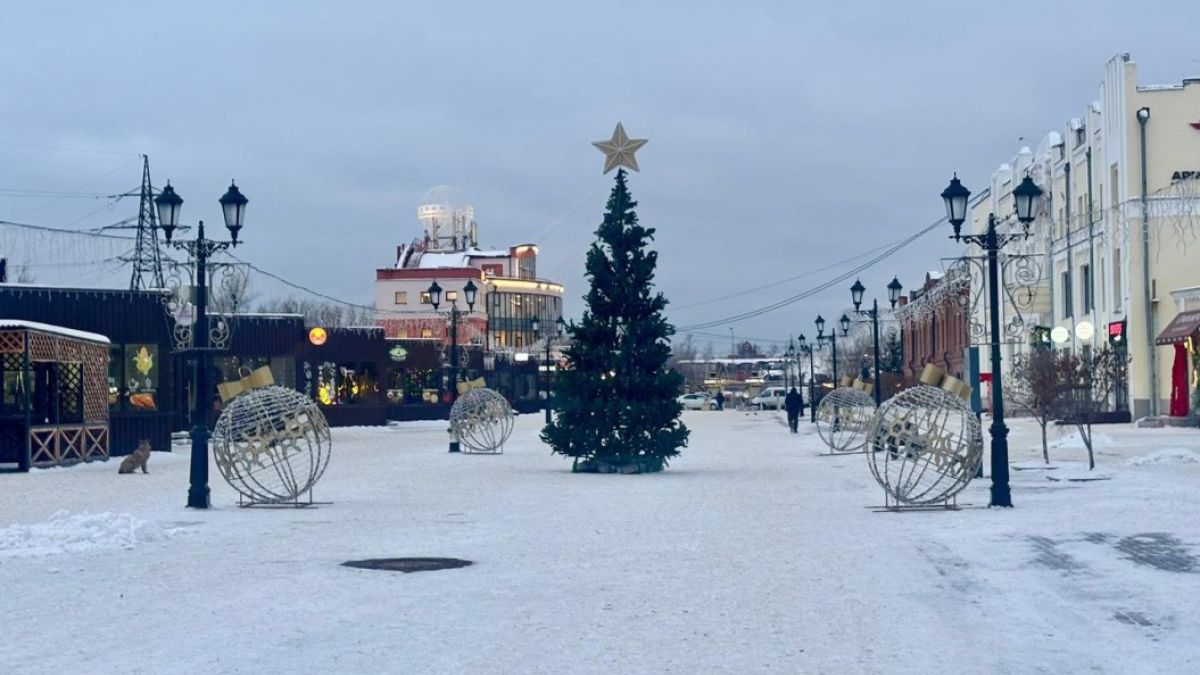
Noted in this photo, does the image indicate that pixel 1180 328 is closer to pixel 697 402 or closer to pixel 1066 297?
pixel 1066 297

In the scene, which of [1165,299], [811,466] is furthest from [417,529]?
[1165,299]

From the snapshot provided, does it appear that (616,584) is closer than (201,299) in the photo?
Yes

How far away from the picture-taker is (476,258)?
112m

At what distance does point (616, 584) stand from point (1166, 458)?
1658cm

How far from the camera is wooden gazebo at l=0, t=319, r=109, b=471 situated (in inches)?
1162

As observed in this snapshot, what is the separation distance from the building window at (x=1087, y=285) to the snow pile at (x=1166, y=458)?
23.7 metres

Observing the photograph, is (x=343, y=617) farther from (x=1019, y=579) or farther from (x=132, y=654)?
(x=1019, y=579)

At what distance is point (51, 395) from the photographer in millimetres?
31688

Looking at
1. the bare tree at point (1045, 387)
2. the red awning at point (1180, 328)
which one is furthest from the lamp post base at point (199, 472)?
the red awning at point (1180, 328)

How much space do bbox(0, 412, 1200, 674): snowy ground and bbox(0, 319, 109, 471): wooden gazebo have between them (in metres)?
6.94

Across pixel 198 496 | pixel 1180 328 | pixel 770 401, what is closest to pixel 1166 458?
pixel 1180 328

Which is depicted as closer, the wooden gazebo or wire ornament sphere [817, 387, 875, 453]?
the wooden gazebo

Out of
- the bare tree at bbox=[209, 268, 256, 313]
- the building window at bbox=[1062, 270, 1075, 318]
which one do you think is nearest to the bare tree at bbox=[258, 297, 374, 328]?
the bare tree at bbox=[209, 268, 256, 313]

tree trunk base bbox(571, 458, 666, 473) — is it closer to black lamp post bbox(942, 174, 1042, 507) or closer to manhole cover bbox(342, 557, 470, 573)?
black lamp post bbox(942, 174, 1042, 507)
